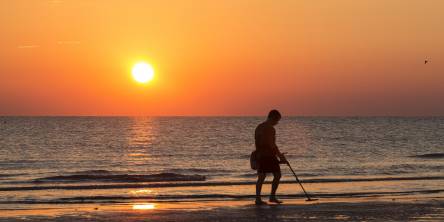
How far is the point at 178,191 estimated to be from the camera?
23.3m

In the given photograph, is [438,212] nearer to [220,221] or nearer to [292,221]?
[292,221]

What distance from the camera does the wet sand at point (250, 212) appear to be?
47.0ft

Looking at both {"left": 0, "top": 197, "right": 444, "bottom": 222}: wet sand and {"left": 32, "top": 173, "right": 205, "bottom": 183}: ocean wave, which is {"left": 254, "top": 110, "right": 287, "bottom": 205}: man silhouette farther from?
{"left": 32, "top": 173, "right": 205, "bottom": 183}: ocean wave

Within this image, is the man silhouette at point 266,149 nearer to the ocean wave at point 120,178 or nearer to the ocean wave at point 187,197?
the ocean wave at point 187,197

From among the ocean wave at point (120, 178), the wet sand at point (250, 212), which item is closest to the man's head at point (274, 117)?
the wet sand at point (250, 212)

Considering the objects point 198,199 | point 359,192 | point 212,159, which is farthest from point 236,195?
point 212,159

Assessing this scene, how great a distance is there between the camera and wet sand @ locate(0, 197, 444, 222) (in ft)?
47.0

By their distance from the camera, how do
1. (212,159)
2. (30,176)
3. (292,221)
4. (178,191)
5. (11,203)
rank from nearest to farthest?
(292,221) → (11,203) → (178,191) → (30,176) → (212,159)

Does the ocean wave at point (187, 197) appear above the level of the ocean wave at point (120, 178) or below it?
below

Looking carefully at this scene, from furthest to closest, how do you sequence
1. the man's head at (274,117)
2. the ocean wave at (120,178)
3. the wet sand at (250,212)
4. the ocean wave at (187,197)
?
1. the ocean wave at (120,178)
2. the ocean wave at (187,197)
3. the man's head at (274,117)
4. the wet sand at (250,212)

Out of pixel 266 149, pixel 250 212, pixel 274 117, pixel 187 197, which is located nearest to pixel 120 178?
pixel 187 197

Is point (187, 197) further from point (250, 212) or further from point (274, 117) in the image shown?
point (250, 212)

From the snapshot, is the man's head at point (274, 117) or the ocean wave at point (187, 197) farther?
the ocean wave at point (187, 197)

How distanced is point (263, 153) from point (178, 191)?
7057mm
